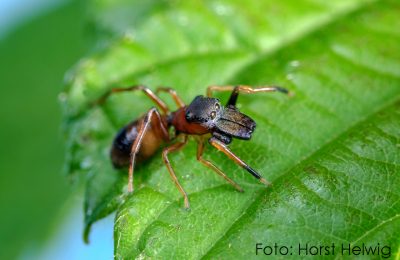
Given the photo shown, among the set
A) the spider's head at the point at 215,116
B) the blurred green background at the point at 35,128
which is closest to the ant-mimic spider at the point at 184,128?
the spider's head at the point at 215,116

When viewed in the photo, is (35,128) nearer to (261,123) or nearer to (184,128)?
(184,128)

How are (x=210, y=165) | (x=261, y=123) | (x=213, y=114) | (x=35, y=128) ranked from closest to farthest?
(x=210, y=165), (x=261, y=123), (x=213, y=114), (x=35, y=128)

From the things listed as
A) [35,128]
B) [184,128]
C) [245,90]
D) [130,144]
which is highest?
[245,90]

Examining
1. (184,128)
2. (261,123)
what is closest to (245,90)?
(261,123)

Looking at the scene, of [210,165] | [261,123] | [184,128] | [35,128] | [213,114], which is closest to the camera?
[210,165]

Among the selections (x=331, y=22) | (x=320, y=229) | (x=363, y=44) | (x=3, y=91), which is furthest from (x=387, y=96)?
(x=3, y=91)

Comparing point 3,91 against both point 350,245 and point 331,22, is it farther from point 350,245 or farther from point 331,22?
point 350,245
